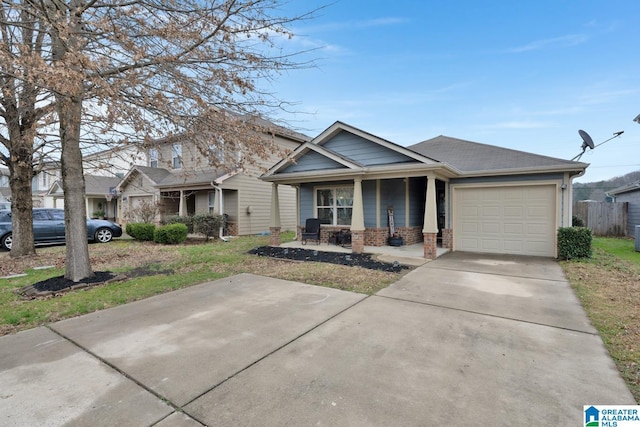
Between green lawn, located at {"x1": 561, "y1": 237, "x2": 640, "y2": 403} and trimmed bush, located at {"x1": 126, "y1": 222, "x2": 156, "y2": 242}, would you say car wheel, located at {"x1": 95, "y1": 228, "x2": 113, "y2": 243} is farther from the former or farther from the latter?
green lawn, located at {"x1": 561, "y1": 237, "x2": 640, "y2": 403}

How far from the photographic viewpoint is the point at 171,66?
485cm

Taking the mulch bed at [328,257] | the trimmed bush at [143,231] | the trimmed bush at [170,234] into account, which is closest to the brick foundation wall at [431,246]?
the mulch bed at [328,257]

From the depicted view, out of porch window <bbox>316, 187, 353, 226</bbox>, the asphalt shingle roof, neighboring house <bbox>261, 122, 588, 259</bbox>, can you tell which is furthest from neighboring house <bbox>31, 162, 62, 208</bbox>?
the asphalt shingle roof

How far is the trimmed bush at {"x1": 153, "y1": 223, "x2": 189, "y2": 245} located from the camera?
12336 mm

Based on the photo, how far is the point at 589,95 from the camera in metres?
13.6

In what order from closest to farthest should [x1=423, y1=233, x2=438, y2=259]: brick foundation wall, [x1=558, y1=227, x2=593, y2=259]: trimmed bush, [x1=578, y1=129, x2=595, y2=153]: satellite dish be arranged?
[x1=558, y1=227, x2=593, y2=259]: trimmed bush → [x1=423, y1=233, x2=438, y2=259]: brick foundation wall → [x1=578, y1=129, x2=595, y2=153]: satellite dish

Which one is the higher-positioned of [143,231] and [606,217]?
[606,217]

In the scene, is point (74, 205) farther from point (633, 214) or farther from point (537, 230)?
point (633, 214)

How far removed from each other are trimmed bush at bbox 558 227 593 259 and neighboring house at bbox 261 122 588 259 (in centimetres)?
55

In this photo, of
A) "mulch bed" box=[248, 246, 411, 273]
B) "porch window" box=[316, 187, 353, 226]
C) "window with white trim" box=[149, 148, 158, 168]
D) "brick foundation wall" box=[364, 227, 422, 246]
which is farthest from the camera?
"porch window" box=[316, 187, 353, 226]

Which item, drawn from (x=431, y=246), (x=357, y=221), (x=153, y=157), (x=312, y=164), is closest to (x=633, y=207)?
(x=431, y=246)

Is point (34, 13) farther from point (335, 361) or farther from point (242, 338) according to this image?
point (335, 361)

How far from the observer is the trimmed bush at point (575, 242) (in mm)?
8086

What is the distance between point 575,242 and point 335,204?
24.1ft
